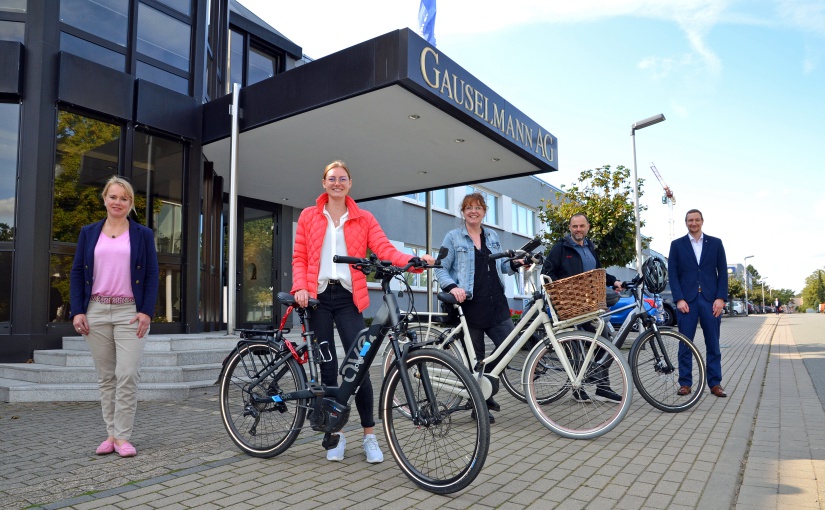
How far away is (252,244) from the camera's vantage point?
14398mm

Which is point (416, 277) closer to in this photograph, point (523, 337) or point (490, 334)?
point (490, 334)

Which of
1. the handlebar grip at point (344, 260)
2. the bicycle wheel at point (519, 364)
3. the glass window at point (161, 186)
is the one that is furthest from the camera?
the glass window at point (161, 186)

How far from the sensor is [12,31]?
8125 millimetres

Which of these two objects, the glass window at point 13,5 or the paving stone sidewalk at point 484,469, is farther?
the glass window at point 13,5

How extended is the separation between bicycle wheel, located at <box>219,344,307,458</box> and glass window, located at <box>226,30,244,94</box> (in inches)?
416

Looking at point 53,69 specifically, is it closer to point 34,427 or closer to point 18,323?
point 18,323

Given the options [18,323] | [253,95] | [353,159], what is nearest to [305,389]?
[18,323]

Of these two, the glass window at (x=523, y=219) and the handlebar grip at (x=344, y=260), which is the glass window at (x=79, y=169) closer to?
the handlebar grip at (x=344, y=260)

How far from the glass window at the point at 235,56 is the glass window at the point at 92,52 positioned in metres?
4.41

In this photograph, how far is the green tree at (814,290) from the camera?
437ft

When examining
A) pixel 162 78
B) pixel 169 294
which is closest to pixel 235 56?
pixel 162 78

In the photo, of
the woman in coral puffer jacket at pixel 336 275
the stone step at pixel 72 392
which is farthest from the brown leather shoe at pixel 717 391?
the stone step at pixel 72 392

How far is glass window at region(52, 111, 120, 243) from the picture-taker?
26.7ft

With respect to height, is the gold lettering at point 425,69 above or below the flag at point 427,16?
below
